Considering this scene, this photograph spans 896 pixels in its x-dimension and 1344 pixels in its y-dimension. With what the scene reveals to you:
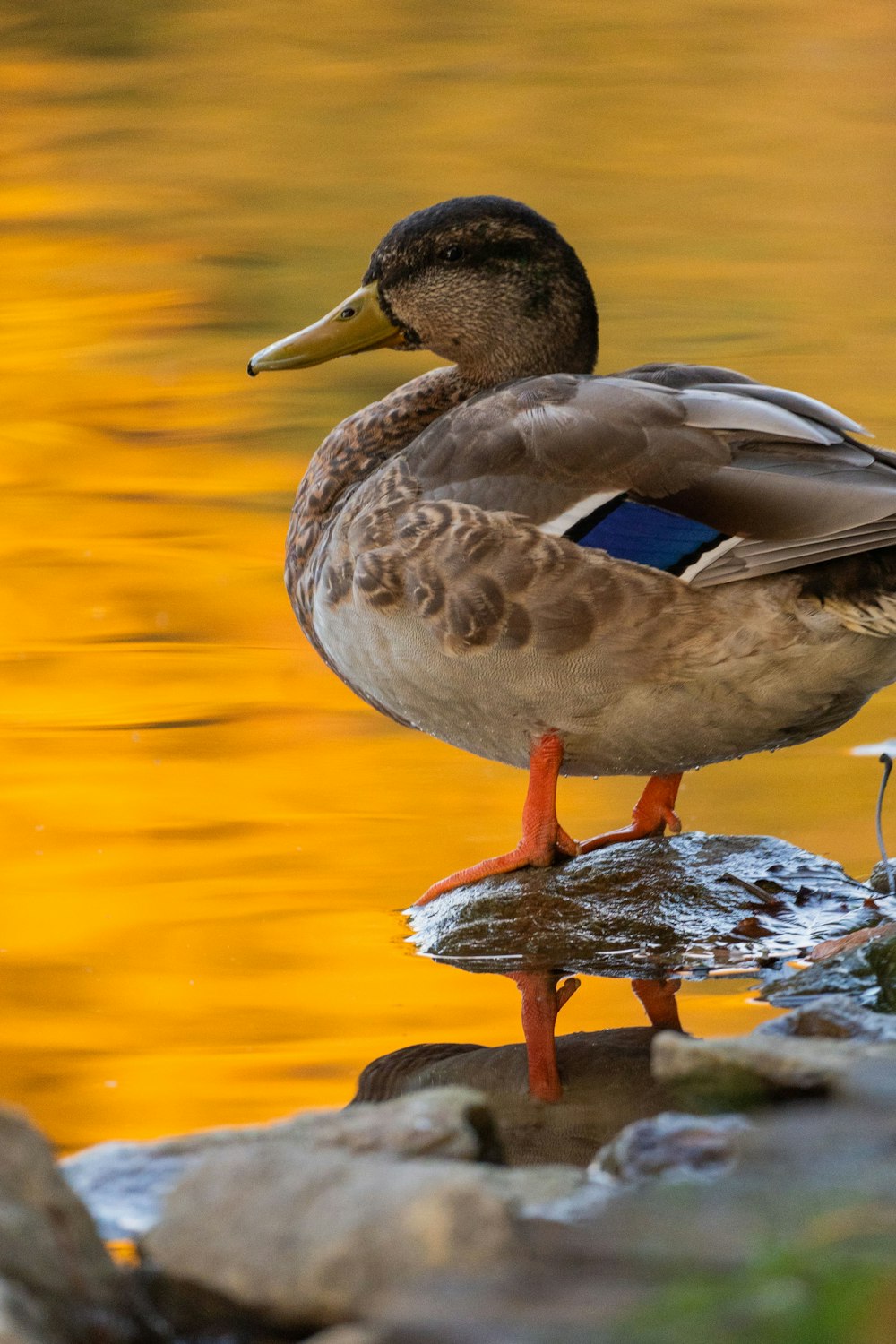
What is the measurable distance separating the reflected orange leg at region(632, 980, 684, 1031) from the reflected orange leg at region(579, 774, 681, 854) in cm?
75

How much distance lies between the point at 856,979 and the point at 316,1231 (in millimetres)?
1519

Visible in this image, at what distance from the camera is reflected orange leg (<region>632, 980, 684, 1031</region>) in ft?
12.7

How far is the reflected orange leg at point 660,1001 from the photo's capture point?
12.7ft

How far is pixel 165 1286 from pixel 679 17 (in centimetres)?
1702

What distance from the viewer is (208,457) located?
845 cm

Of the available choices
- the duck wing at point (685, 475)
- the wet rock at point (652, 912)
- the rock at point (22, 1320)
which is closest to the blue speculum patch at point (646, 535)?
the duck wing at point (685, 475)

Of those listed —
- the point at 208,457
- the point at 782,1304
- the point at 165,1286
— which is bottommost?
the point at 208,457

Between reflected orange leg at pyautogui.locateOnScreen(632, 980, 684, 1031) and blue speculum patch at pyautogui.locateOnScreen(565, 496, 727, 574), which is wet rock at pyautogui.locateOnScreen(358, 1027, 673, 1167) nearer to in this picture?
reflected orange leg at pyautogui.locateOnScreen(632, 980, 684, 1031)

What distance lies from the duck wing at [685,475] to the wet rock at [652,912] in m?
Result: 0.72

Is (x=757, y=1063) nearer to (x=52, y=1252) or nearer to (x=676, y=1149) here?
(x=676, y=1149)

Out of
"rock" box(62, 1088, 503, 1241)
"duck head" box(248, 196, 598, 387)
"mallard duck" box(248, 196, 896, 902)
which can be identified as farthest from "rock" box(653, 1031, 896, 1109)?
"duck head" box(248, 196, 598, 387)

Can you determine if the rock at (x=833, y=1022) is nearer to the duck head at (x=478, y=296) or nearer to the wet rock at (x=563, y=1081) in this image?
the wet rock at (x=563, y=1081)

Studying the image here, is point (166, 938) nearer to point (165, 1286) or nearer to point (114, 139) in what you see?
point (165, 1286)

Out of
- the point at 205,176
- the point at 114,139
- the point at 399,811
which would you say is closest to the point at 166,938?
the point at 399,811
